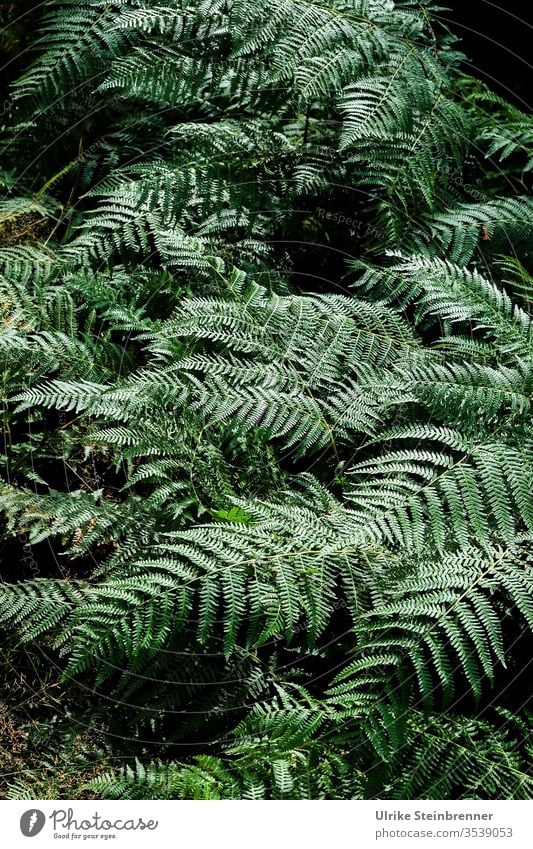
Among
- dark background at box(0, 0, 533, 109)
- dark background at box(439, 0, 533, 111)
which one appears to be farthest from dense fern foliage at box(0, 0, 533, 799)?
dark background at box(439, 0, 533, 111)

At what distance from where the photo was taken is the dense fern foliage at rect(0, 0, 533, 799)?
5.89 feet

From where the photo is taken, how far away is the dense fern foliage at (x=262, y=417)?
1.80m

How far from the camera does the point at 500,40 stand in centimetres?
316

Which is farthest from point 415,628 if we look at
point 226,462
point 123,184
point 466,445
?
point 123,184

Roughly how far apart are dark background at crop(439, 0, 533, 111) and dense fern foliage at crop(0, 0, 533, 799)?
0.23m

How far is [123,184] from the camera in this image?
2.52 metres
